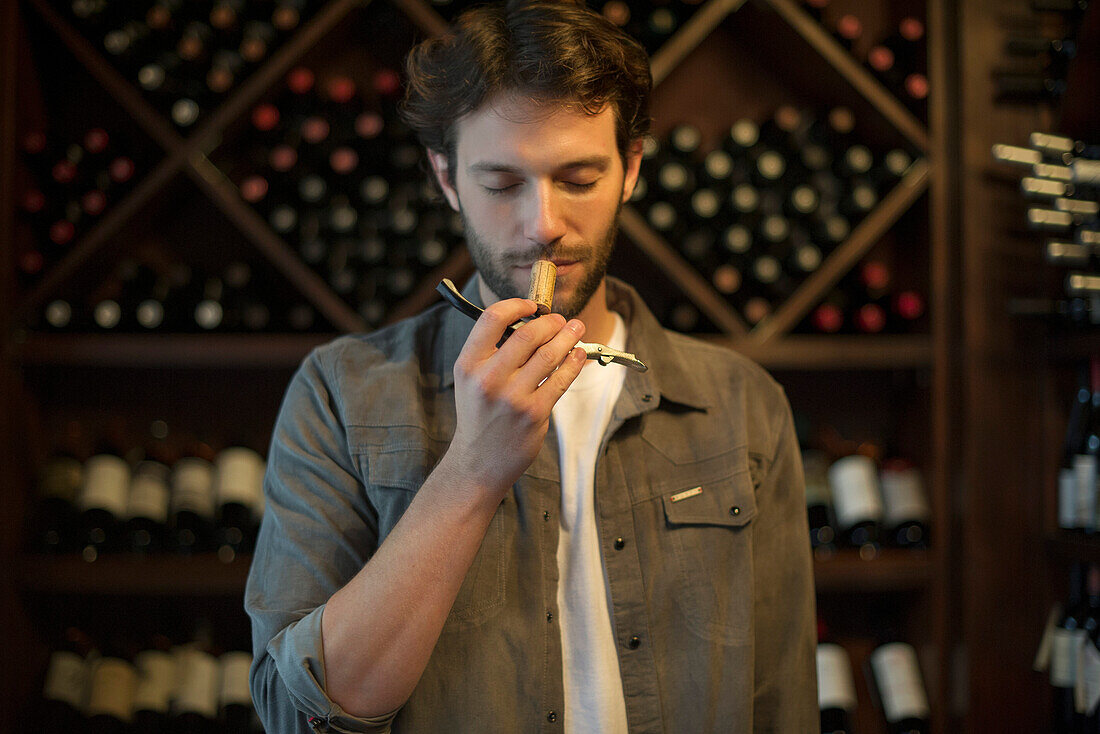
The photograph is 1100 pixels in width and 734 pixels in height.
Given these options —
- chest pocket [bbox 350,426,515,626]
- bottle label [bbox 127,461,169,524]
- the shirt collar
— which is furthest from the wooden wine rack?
chest pocket [bbox 350,426,515,626]

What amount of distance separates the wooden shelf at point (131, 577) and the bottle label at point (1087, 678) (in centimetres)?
158

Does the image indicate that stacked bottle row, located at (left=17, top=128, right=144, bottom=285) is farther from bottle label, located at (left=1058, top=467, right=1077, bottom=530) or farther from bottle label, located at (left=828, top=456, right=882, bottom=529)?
bottle label, located at (left=1058, top=467, right=1077, bottom=530)

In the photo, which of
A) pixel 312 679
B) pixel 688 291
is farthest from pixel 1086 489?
pixel 312 679

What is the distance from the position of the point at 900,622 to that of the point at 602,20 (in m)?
1.45

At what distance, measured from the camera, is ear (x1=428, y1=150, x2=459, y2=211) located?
106 centimetres

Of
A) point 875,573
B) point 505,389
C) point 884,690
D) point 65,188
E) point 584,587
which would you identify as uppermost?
point 65,188

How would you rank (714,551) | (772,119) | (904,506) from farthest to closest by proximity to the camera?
(772,119), (904,506), (714,551)

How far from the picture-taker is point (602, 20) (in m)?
1.08

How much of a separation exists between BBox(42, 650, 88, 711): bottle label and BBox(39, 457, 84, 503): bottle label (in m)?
0.32

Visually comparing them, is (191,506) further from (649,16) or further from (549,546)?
(649,16)

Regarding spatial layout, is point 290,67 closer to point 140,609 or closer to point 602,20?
point 602,20

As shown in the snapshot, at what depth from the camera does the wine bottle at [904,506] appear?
5.66 feet

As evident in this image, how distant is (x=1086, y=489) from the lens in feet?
5.11

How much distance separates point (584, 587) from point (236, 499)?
37.3 inches
